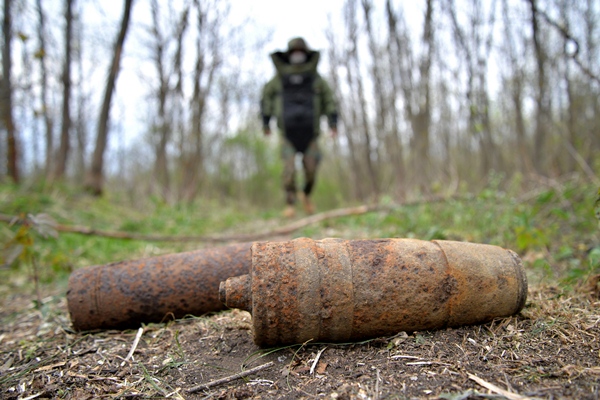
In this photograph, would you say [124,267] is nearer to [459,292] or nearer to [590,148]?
[459,292]

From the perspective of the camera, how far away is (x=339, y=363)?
152 centimetres

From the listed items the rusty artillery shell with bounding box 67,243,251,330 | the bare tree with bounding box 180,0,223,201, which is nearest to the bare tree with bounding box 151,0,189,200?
the bare tree with bounding box 180,0,223,201

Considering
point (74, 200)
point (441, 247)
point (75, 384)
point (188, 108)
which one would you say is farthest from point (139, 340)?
point (188, 108)

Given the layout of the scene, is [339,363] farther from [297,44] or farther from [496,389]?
[297,44]

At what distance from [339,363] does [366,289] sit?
29 centimetres

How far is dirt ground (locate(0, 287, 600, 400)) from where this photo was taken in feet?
4.27

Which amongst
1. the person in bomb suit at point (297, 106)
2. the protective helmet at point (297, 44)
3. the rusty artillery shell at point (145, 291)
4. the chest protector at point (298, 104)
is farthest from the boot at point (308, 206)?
the rusty artillery shell at point (145, 291)

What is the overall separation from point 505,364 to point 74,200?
8.14 meters

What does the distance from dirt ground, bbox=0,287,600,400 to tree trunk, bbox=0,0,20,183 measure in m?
6.97

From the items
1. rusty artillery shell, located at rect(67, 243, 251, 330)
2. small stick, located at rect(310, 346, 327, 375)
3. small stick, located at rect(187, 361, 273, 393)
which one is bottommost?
small stick, located at rect(187, 361, 273, 393)

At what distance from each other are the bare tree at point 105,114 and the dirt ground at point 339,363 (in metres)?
7.46

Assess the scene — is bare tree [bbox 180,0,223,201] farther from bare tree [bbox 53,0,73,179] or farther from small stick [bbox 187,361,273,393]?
small stick [bbox 187,361,273,393]

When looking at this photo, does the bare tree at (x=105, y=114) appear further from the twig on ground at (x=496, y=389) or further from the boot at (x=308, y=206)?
the twig on ground at (x=496, y=389)

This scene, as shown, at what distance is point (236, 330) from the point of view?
1.96 m
